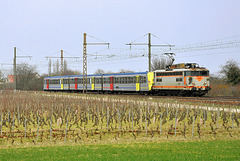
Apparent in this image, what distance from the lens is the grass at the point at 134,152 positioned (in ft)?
41.7

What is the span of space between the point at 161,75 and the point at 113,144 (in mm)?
30523

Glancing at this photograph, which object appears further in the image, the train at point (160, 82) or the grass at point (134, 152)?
the train at point (160, 82)

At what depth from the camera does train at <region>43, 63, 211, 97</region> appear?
137ft

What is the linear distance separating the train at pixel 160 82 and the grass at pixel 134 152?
26.2 metres

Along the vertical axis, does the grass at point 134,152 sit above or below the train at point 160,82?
below

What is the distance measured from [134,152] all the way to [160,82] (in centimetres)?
3274

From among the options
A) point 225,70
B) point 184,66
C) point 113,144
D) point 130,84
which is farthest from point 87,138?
point 225,70

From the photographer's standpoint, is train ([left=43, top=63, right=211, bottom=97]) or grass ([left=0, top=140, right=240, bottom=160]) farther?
train ([left=43, top=63, right=211, bottom=97])

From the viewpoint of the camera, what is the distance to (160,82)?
4603cm

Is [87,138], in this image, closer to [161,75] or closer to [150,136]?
[150,136]

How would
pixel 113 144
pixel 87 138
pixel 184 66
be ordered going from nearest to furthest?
pixel 113 144
pixel 87 138
pixel 184 66

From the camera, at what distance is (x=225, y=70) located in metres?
70.8

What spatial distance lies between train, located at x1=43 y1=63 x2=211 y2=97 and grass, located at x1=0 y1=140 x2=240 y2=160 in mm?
26195

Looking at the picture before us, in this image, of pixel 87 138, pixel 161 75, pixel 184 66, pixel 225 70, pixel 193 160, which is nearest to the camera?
pixel 193 160
